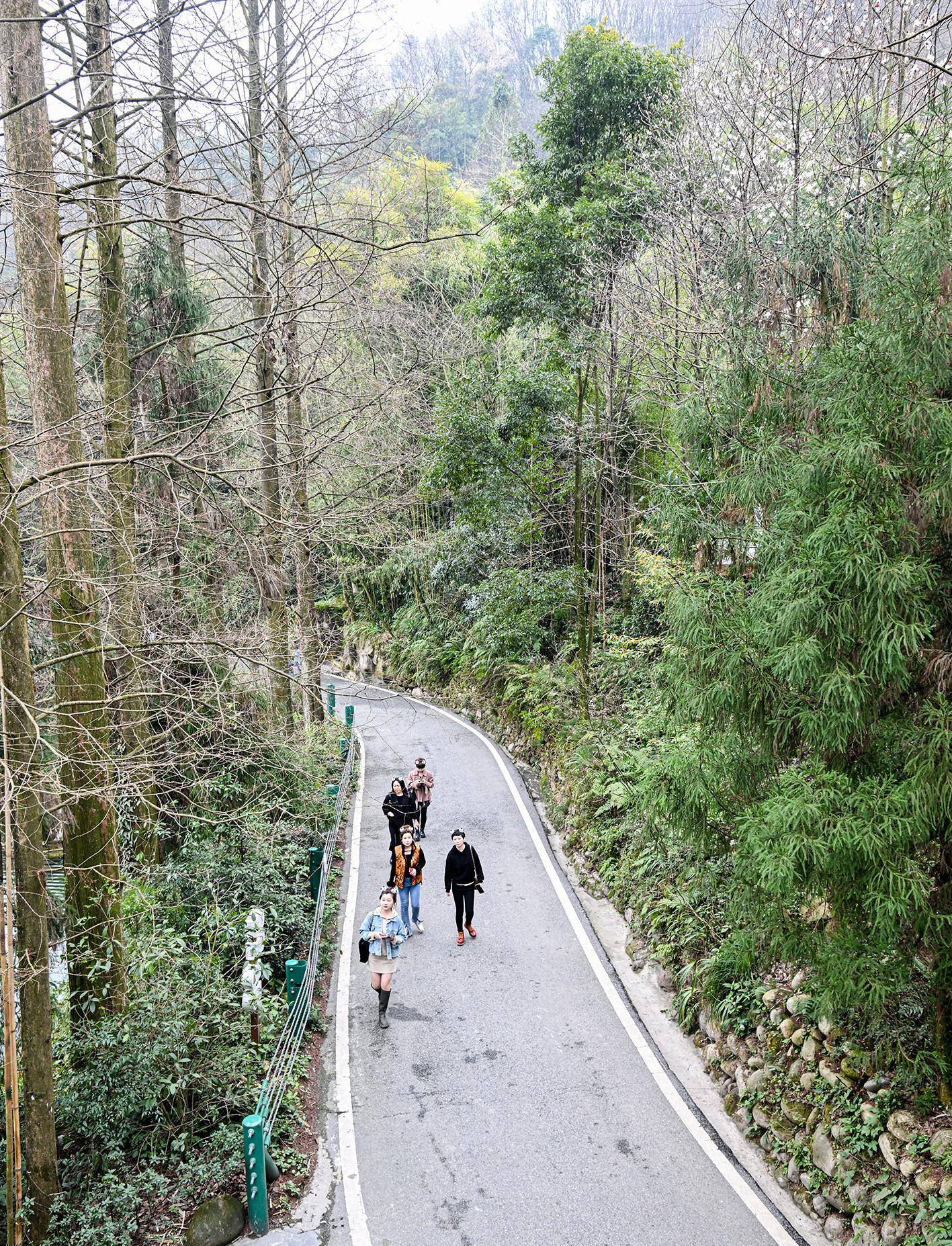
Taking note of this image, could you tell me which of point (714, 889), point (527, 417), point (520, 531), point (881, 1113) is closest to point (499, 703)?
point (520, 531)

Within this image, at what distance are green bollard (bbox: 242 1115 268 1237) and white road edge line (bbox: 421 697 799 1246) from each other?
74 cm

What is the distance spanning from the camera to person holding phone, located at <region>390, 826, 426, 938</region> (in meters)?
11.1

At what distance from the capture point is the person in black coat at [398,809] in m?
12.9

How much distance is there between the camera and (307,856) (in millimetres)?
12883

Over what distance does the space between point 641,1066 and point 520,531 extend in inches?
582

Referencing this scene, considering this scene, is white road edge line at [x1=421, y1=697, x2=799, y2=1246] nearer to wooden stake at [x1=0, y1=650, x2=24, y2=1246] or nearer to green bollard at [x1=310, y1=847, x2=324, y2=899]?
wooden stake at [x1=0, y1=650, x2=24, y2=1246]

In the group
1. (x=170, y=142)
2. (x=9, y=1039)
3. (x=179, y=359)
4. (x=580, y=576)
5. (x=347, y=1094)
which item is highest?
(x=170, y=142)

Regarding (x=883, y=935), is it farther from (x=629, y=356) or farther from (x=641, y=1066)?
(x=629, y=356)

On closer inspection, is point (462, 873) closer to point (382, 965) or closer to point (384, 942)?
point (384, 942)

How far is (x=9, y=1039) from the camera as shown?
5.11 metres

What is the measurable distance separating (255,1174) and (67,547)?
508cm

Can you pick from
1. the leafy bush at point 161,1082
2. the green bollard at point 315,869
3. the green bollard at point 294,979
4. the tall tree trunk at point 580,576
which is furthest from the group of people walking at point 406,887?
the tall tree trunk at point 580,576

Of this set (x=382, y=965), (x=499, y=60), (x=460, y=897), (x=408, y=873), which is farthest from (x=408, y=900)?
(x=499, y=60)

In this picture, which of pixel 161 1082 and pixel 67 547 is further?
pixel 161 1082
